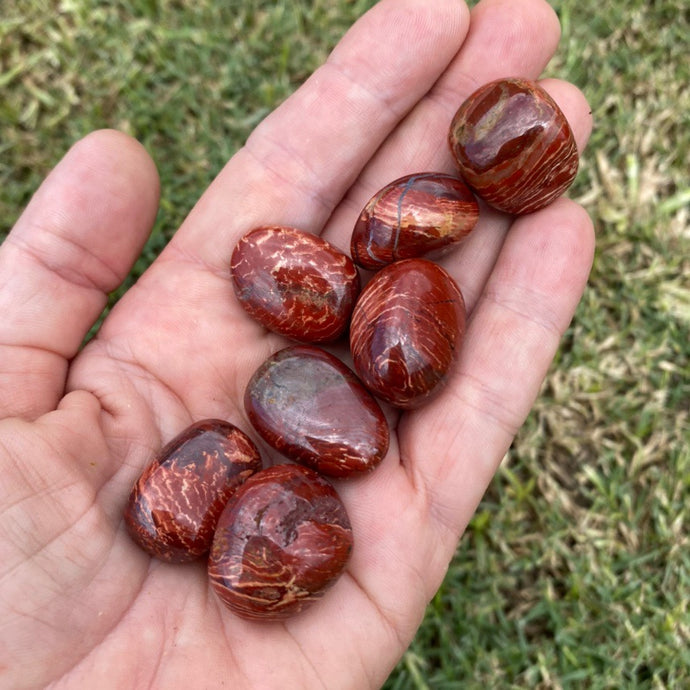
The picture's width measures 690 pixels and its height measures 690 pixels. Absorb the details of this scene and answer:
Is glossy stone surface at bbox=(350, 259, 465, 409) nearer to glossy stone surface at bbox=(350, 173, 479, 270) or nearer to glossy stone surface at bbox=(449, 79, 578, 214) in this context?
glossy stone surface at bbox=(350, 173, 479, 270)

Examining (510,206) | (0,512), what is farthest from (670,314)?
(0,512)

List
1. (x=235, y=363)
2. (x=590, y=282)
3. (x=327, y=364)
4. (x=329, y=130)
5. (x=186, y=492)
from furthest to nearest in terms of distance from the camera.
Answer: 1. (x=590, y=282)
2. (x=329, y=130)
3. (x=235, y=363)
4. (x=327, y=364)
5. (x=186, y=492)

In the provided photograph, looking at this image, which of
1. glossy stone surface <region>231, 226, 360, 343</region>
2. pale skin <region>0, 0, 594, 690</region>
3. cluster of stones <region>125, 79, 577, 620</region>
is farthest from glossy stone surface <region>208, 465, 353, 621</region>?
glossy stone surface <region>231, 226, 360, 343</region>

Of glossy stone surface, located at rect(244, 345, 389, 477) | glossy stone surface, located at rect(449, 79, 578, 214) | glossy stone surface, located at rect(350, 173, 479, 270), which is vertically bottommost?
glossy stone surface, located at rect(244, 345, 389, 477)

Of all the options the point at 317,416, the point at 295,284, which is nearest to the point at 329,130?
the point at 295,284

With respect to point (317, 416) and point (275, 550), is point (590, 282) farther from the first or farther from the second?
point (275, 550)

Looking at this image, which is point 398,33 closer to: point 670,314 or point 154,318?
point 154,318
